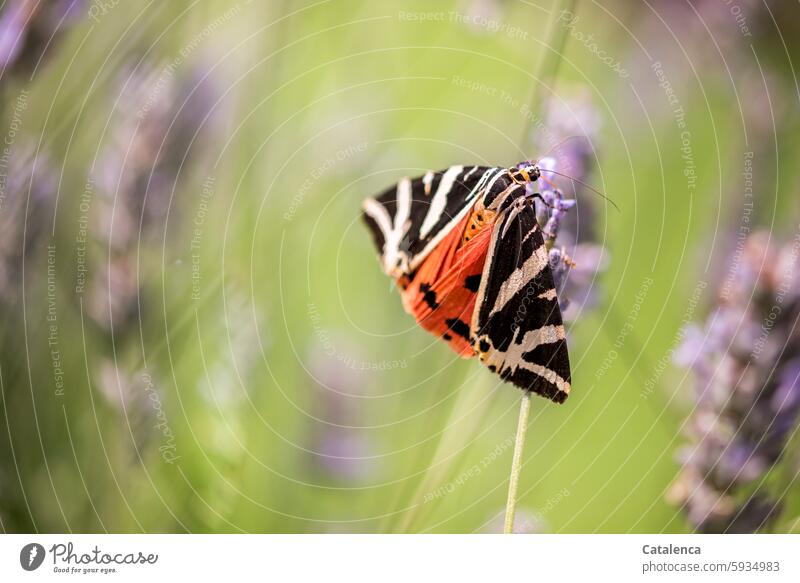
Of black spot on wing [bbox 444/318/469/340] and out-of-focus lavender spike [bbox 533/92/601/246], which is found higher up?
out-of-focus lavender spike [bbox 533/92/601/246]

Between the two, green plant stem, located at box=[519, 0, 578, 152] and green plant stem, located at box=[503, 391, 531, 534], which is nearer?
green plant stem, located at box=[503, 391, 531, 534]

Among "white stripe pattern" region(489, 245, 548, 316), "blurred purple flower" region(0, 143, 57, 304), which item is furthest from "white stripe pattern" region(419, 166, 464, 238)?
"blurred purple flower" region(0, 143, 57, 304)

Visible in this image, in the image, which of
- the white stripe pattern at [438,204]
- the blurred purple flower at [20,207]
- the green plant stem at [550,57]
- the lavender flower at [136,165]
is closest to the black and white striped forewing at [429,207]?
the white stripe pattern at [438,204]

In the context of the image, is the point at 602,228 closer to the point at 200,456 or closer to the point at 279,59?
the point at 279,59

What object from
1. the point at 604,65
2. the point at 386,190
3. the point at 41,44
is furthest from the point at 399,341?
the point at 41,44

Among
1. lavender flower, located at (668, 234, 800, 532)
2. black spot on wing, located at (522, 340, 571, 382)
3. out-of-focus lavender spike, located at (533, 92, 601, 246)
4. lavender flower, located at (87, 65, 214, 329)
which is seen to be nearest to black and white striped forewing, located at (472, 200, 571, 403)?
black spot on wing, located at (522, 340, 571, 382)
